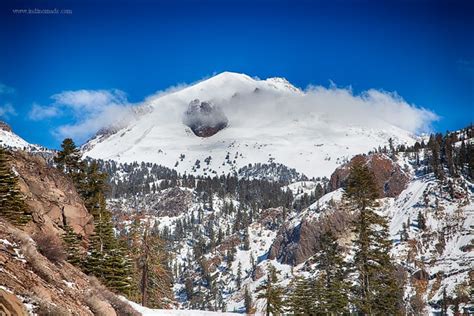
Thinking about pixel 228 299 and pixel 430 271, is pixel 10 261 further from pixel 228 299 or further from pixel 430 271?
pixel 228 299

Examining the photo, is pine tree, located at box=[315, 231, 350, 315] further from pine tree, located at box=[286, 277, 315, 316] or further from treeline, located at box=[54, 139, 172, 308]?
treeline, located at box=[54, 139, 172, 308]

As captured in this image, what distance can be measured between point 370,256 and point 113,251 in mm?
17790

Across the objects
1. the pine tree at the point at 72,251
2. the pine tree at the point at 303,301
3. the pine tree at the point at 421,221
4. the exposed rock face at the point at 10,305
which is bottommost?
the pine tree at the point at 303,301

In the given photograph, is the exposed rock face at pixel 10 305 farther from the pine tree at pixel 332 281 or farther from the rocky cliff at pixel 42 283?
the pine tree at pixel 332 281

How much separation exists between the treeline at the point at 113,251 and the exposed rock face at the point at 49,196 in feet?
6.33

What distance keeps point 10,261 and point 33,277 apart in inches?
35.6

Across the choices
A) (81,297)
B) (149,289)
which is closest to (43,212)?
(149,289)

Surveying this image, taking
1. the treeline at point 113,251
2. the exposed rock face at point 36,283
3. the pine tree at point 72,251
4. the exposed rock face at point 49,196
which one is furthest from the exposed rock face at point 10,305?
the exposed rock face at point 49,196

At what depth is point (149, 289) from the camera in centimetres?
4597

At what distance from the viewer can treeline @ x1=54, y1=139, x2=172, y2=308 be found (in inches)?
1153

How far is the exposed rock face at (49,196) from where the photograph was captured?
36625 mm

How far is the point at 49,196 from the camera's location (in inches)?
1604

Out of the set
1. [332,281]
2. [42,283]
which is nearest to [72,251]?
[42,283]

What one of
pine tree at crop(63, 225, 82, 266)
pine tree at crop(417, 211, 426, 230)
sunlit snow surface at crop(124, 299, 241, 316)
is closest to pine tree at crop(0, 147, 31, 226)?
pine tree at crop(63, 225, 82, 266)
